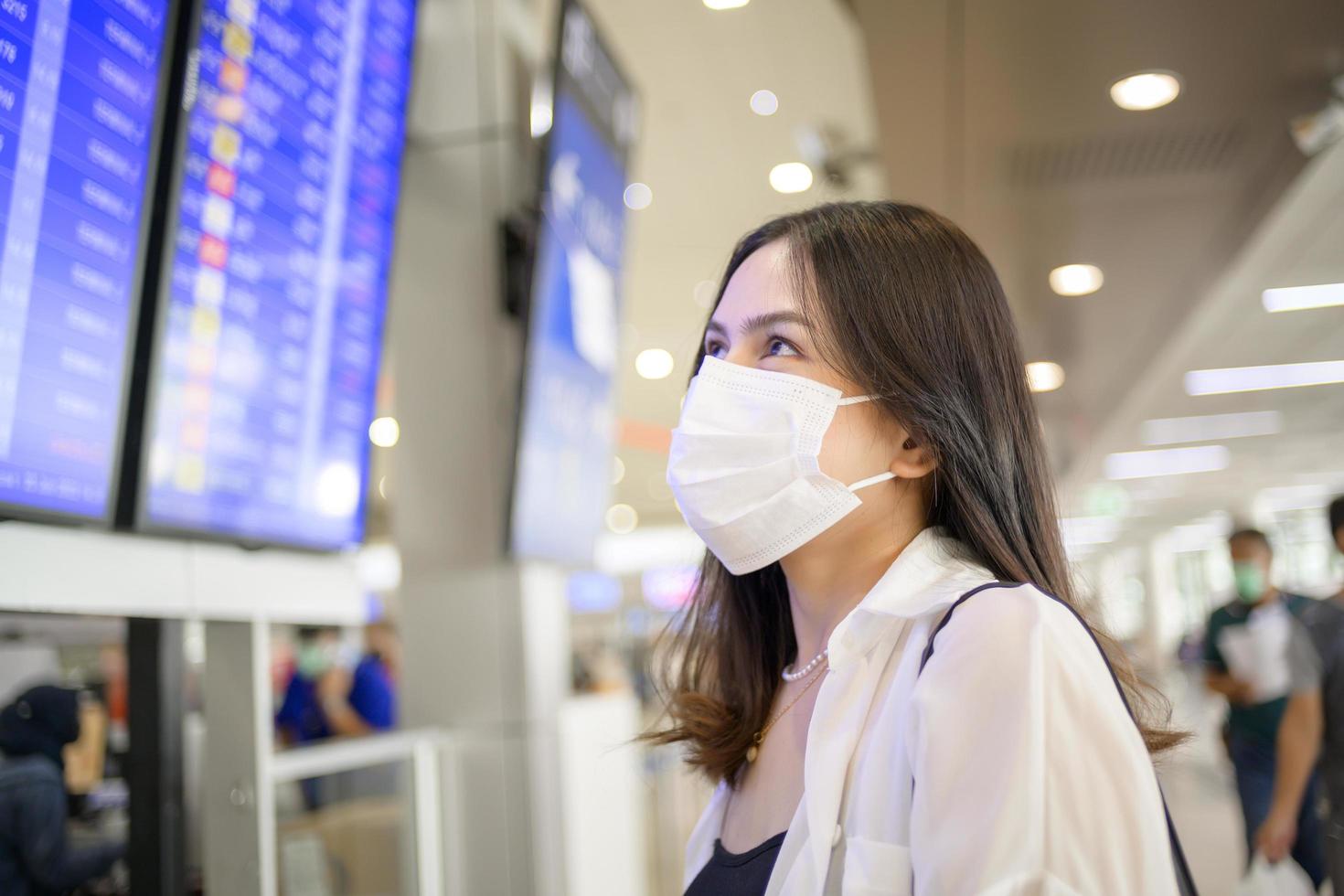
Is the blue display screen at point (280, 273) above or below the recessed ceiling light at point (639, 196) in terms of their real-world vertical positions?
below

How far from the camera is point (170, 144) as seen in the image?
1829mm

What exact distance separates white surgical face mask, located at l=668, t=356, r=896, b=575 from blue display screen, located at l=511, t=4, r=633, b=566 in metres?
1.73

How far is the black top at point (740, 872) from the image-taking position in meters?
1.21

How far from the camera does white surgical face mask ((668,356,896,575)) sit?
130cm

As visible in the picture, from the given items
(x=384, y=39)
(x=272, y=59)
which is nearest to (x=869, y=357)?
(x=272, y=59)

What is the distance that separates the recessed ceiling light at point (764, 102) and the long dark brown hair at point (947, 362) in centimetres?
358

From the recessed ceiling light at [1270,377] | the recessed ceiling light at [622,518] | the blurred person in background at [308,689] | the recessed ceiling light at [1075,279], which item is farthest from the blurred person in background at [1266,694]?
the recessed ceiling light at [622,518]

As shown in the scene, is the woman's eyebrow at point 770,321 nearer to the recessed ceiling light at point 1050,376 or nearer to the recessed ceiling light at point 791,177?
the recessed ceiling light at point 791,177

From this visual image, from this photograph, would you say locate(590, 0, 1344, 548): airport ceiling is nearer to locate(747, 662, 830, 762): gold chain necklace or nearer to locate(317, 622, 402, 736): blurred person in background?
locate(747, 662, 830, 762): gold chain necklace

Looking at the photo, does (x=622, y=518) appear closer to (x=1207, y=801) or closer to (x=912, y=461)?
(x=1207, y=801)

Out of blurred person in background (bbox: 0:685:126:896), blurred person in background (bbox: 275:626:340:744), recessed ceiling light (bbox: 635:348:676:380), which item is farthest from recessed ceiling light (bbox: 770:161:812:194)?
blurred person in background (bbox: 0:685:126:896)

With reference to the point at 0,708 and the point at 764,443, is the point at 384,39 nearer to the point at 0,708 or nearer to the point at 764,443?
the point at 0,708

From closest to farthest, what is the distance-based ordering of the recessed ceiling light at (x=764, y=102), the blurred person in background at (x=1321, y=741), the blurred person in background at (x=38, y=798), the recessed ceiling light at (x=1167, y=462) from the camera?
the blurred person in background at (x=38, y=798)
the blurred person in background at (x=1321, y=741)
the recessed ceiling light at (x=1167, y=462)
the recessed ceiling light at (x=764, y=102)

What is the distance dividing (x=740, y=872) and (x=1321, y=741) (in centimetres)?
203
